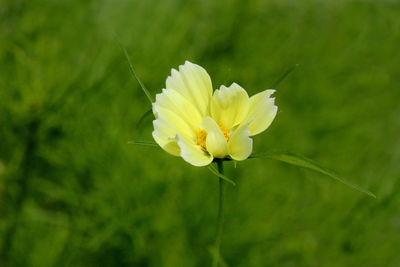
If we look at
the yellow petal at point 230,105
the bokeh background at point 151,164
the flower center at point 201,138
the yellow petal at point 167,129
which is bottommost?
the bokeh background at point 151,164

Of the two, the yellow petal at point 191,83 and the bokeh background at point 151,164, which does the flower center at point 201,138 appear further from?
the bokeh background at point 151,164

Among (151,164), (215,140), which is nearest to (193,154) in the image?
(215,140)

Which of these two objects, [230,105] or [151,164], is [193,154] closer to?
[230,105]

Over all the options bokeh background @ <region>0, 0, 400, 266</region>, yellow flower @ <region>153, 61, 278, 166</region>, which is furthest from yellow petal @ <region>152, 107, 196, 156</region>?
bokeh background @ <region>0, 0, 400, 266</region>

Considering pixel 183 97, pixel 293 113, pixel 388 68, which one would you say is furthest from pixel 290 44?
pixel 183 97

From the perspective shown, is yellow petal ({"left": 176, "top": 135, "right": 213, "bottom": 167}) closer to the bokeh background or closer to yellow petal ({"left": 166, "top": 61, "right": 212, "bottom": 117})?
yellow petal ({"left": 166, "top": 61, "right": 212, "bottom": 117})

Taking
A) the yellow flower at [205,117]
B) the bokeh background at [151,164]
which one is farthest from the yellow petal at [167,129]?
the bokeh background at [151,164]
